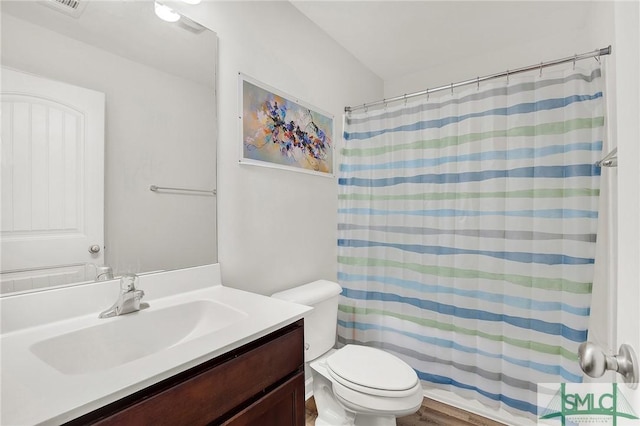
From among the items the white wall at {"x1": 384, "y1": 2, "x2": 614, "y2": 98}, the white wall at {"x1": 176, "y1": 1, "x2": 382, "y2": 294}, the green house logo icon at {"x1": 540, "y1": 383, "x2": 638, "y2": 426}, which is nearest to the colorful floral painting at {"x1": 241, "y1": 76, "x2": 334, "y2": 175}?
the white wall at {"x1": 176, "y1": 1, "x2": 382, "y2": 294}

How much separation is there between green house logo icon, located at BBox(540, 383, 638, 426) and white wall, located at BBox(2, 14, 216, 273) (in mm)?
1307

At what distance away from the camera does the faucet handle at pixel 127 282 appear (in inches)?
39.8

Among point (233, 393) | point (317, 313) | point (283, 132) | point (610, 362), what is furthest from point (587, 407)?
point (283, 132)

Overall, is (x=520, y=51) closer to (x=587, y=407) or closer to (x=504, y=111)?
(x=504, y=111)

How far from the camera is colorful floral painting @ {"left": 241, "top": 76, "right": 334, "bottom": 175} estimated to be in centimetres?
153

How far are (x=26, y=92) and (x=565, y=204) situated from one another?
2137 millimetres

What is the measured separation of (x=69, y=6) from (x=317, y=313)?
161 centimetres

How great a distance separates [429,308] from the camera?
187 cm

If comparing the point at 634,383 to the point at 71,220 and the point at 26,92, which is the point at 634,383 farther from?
the point at 26,92

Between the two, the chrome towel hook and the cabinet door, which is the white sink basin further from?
the chrome towel hook

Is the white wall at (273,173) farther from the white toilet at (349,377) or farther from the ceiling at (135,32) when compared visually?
the white toilet at (349,377)

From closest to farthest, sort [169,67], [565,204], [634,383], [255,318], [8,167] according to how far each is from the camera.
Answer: [634,383], [8,167], [255,318], [169,67], [565,204]

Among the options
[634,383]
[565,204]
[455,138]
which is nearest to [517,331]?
[565,204]

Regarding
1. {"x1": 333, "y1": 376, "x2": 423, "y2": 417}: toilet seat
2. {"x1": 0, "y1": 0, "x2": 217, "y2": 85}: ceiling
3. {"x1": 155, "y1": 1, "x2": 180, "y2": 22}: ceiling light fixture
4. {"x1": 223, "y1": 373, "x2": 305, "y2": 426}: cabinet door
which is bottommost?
{"x1": 333, "y1": 376, "x2": 423, "y2": 417}: toilet seat
